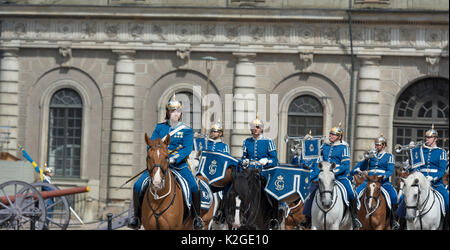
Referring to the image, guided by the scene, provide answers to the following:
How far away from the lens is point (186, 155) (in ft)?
46.2

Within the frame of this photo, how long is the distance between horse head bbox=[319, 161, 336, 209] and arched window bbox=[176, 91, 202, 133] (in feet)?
39.5

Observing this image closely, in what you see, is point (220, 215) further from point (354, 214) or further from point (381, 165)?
point (381, 165)

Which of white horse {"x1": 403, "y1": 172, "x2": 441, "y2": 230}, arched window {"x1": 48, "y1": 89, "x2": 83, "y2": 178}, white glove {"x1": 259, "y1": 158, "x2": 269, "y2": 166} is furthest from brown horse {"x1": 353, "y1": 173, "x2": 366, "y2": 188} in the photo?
arched window {"x1": 48, "y1": 89, "x2": 83, "y2": 178}

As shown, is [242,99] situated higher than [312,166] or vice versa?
[242,99]

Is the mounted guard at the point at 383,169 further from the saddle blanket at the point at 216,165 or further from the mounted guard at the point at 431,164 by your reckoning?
the saddle blanket at the point at 216,165

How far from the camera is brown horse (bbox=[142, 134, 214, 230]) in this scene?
1268 cm

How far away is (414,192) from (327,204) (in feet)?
6.47

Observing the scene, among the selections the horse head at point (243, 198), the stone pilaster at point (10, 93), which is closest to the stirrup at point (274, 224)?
the horse head at point (243, 198)

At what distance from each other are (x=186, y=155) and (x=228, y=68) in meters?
Answer: 14.3

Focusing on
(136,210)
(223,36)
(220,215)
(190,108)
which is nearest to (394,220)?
(220,215)

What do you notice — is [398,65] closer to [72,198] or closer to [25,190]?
[72,198]

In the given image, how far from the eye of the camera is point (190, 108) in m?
28.0
